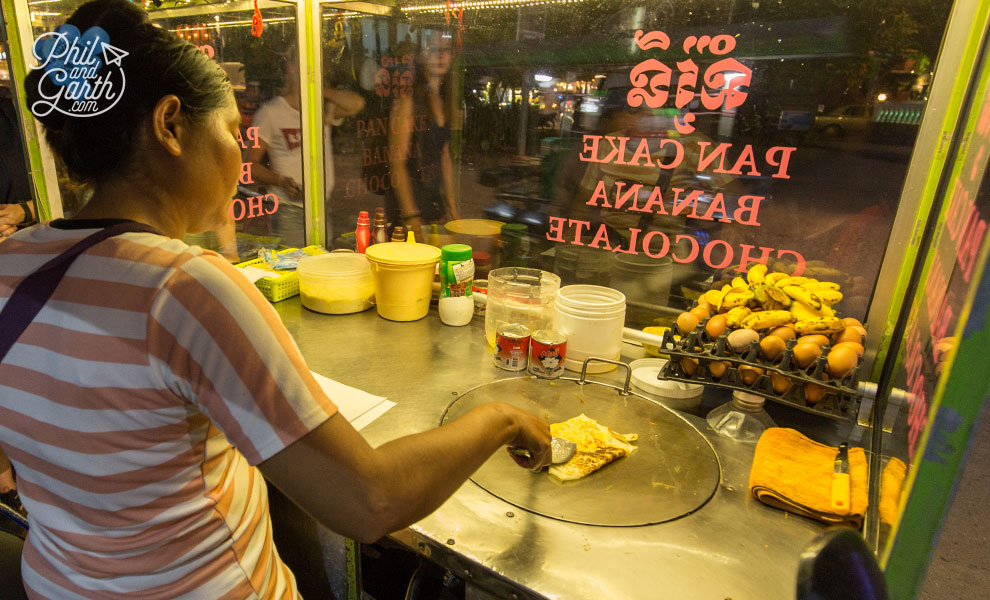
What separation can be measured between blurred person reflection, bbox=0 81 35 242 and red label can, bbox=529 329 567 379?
1543 mm

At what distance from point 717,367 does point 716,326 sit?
4.1 inches

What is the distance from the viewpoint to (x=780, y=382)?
4.25ft

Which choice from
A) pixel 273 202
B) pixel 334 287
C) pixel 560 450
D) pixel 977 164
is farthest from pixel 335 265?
pixel 977 164

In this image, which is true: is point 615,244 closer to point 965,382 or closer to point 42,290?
point 965,382

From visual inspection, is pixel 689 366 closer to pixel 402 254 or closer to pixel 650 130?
pixel 650 130

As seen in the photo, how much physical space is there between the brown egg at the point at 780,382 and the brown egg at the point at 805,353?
1.7 inches

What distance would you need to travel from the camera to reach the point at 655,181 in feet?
5.66

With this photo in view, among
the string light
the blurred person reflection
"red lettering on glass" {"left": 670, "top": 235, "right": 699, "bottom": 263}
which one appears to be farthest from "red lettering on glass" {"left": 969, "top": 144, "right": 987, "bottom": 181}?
the blurred person reflection

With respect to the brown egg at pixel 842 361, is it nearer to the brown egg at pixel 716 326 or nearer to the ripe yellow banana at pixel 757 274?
the brown egg at pixel 716 326

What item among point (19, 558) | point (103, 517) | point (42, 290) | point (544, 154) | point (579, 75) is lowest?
point (19, 558)

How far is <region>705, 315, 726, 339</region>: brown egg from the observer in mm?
1380

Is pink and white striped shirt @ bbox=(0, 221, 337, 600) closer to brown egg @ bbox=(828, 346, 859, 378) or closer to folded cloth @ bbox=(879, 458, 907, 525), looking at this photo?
folded cloth @ bbox=(879, 458, 907, 525)

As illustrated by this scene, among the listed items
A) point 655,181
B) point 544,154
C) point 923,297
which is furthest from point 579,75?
point 923,297

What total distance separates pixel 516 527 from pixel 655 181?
114 cm
